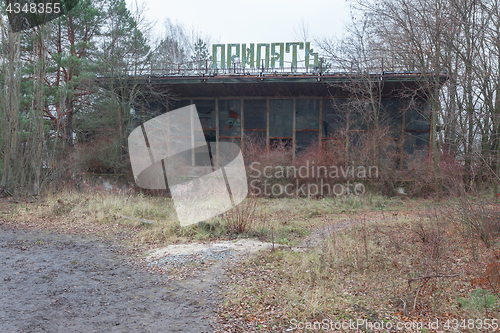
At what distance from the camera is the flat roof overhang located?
17562 mm

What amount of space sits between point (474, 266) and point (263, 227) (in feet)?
16.3

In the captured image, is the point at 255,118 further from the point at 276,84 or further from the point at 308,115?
the point at 308,115

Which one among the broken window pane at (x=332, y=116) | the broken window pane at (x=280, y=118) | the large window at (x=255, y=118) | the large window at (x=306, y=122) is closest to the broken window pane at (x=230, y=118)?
the large window at (x=255, y=118)

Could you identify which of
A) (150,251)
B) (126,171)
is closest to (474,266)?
(150,251)

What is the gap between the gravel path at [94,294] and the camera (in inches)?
181

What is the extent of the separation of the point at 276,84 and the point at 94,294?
1537 cm

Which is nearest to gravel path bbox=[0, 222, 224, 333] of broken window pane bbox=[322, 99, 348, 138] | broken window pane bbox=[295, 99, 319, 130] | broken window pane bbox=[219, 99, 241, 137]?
broken window pane bbox=[219, 99, 241, 137]

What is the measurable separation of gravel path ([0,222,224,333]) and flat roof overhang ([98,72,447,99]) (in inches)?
467

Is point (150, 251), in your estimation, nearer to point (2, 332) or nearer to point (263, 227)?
point (263, 227)

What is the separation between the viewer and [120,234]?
9859mm

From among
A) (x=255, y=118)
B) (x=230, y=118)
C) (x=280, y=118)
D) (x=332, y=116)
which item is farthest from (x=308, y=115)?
(x=230, y=118)

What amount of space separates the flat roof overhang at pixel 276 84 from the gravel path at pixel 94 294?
1187 cm

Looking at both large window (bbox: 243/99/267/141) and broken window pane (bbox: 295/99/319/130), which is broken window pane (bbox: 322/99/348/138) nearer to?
broken window pane (bbox: 295/99/319/130)

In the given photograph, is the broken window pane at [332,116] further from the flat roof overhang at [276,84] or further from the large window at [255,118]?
the large window at [255,118]
